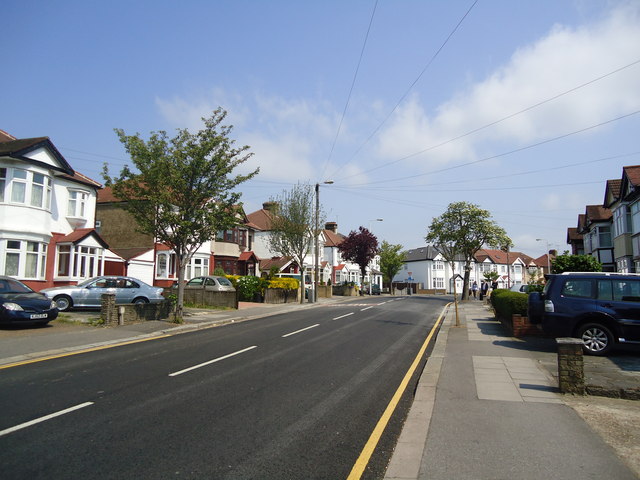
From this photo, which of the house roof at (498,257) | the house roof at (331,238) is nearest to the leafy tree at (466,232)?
the house roof at (331,238)

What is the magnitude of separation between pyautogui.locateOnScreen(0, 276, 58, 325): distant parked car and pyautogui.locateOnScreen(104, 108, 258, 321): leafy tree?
4.31m

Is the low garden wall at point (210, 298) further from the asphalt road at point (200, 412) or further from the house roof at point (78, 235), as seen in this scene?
the asphalt road at point (200, 412)

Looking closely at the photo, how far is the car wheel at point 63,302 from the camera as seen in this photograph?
60.2 ft

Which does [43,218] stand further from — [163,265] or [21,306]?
[163,265]

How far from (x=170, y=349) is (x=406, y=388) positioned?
653 centimetres

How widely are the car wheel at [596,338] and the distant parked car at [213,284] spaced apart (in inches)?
760

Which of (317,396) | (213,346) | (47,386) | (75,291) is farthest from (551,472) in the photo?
(75,291)

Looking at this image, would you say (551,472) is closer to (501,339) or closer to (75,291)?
(501,339)

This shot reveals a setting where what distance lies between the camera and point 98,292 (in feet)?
62.5

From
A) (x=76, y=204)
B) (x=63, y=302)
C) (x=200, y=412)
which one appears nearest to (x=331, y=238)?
(x=76, y=204)

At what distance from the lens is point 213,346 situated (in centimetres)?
1199

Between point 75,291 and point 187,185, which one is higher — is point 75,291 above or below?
below

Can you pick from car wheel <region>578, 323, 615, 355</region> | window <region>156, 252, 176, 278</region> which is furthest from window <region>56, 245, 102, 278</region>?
car wheel <region>578, 323, 615, 355</region>

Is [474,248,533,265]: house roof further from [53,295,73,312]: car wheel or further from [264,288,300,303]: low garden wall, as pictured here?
[53,295,73,312]: car wheel
